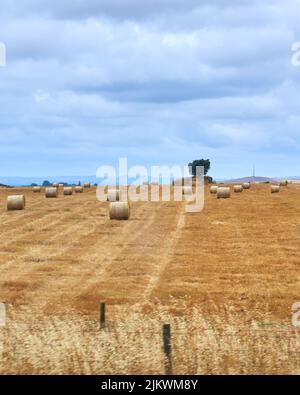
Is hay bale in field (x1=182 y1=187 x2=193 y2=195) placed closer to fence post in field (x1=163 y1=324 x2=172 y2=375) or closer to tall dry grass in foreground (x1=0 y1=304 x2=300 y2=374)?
tall dry grass in foreground (x1=0 y1=304 x2=300 y2=374)

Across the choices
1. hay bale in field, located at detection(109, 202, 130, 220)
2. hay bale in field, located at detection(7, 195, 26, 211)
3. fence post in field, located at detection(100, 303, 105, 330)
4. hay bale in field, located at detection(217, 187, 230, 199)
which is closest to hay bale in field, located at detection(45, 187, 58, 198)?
hay bale in field, located at detection(217, 187, 230, 199)

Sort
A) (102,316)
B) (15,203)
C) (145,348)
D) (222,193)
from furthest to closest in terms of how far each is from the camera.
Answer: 1. (222,193)
2. (15,203)
3. (102,316)
4. (145,348)

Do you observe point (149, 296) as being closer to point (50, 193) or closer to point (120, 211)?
point (120, 211)

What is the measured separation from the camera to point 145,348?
13.3 m

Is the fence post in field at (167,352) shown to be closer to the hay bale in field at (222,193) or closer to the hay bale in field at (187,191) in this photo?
the hay bale in field at (222,193)

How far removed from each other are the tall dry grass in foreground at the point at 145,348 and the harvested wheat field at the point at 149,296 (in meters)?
0.02

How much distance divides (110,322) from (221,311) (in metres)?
2.94

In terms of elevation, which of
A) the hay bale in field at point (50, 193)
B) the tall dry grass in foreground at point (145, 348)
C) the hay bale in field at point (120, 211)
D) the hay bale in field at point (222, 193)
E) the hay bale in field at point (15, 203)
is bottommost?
the tall dry grass in foreground at point (145, 348)

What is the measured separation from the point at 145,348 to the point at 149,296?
5.29 metres

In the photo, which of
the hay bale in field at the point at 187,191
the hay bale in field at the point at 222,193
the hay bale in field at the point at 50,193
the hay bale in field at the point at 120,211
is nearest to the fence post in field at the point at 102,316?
the hay bale in field at the point at 120,211

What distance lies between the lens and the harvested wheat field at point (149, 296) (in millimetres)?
13156

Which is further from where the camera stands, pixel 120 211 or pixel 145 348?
pixel 120 211

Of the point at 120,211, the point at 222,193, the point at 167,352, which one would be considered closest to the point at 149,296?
the point at 167,352
